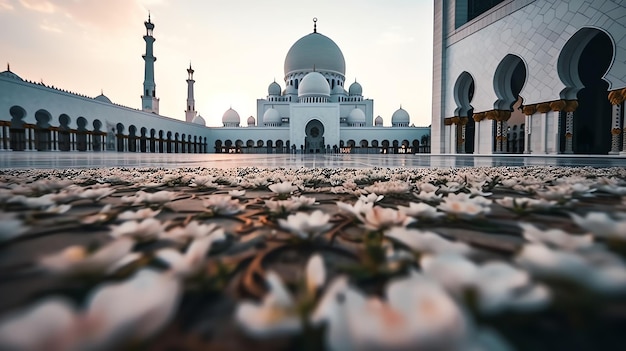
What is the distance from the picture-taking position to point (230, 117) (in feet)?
89.4

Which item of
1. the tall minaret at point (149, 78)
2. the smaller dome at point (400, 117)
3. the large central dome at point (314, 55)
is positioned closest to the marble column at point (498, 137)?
the smaller dome at point (400, 117)

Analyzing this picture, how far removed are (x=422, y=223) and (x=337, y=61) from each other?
2532cm

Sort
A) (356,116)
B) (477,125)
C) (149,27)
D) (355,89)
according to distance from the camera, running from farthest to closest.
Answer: (355,89) < (356,116) < (149,27) < (477,125)

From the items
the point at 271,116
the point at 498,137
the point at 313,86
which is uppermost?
the point at 313,86

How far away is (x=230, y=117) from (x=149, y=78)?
8309 mm

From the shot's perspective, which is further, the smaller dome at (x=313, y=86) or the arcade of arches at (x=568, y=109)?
the smaller dome at (x=313, y=86)

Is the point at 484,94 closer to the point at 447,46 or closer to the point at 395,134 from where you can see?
the point at 447,46

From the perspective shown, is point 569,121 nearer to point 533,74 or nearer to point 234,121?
point 533,74

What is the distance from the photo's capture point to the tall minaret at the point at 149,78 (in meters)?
18.8

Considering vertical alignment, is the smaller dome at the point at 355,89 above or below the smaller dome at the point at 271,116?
above

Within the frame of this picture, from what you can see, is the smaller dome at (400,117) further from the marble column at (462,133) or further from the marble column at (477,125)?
the marble column at (477,125)

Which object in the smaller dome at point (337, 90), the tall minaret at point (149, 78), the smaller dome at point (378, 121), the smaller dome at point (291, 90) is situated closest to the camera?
the tall minaret at point (149, 78)

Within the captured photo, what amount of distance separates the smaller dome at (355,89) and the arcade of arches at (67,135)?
15.1 metres

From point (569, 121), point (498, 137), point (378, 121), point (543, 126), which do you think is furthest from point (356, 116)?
point (569, 121)
